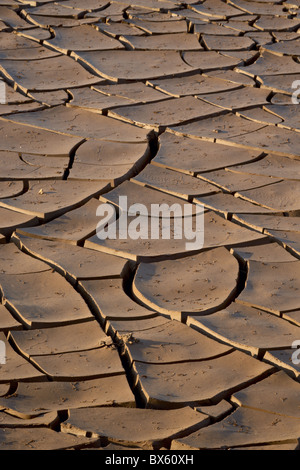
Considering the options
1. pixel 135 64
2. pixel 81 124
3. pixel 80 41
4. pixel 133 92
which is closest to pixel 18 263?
pixel 81 124

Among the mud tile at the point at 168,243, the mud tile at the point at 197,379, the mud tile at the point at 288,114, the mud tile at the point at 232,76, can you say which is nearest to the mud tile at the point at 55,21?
the mud tile at the point at 232,76

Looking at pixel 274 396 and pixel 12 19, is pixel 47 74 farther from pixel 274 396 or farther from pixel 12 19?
pixel 274 396

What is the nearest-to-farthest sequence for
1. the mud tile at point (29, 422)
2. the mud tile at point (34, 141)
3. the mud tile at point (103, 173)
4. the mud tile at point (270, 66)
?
1. the mud tile at point (29, 422)
2. the mud tile at point (103, 173)
3. the mud tile at point (34, 141)
4. the mud tile at point (270, 66)

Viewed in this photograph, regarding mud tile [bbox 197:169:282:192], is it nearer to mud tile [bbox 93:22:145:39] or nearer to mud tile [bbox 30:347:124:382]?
mud tile [bbox 30:347:124:382]

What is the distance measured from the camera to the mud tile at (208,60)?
4875 millimetres

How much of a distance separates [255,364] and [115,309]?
52cm

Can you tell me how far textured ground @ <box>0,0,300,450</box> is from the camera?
7.84 ft

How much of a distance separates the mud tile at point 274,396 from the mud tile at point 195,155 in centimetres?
146

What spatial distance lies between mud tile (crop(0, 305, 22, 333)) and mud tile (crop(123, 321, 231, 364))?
14.1 inches

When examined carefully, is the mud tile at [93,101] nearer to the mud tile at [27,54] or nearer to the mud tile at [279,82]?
the mud tile at [27,54]

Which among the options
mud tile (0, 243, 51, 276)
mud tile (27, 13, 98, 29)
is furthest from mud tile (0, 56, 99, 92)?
mud tile (0, 243, 51, 276)

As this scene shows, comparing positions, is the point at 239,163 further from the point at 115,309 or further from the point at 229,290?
the point at 115,309

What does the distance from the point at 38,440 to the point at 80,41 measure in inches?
132

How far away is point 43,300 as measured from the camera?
289 centimetres
